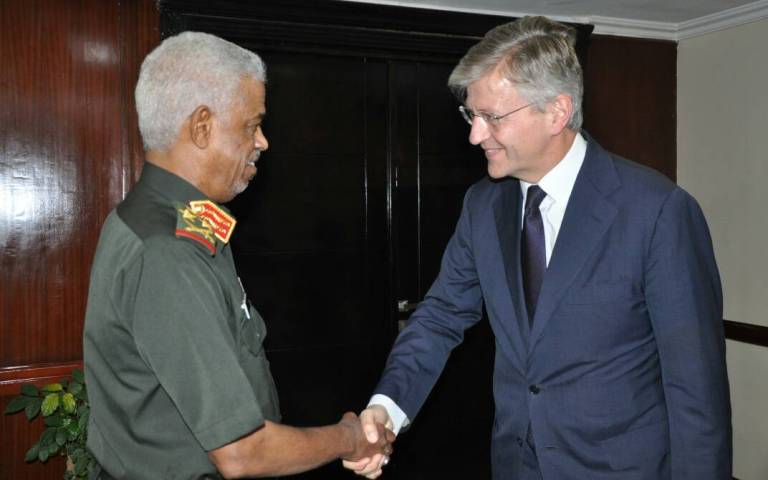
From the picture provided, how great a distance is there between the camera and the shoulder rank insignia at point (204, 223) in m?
1.38

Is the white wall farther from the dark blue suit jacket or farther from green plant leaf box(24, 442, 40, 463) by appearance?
green plant leaf box(24, 442, 40, 463)

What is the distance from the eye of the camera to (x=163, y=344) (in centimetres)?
127

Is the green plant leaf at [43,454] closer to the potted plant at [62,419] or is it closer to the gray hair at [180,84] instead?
the potted plant at [62,419]

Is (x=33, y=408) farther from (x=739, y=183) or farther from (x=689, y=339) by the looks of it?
(x=739, y=183)

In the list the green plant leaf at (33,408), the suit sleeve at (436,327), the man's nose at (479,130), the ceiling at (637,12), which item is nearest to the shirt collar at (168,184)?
the man's nose at (479,130)

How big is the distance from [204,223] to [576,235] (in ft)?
2.98

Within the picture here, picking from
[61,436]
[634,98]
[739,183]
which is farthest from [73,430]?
[739,183]

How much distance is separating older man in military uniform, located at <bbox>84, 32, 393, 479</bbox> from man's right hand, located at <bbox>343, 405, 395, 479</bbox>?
341mm

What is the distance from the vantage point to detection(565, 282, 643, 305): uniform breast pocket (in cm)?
163

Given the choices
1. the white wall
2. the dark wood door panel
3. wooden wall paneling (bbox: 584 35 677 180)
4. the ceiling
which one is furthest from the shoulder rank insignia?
the white wall

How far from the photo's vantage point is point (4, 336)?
126 inches

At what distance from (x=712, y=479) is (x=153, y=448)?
1.27m

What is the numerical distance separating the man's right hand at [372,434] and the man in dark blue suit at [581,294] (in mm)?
24

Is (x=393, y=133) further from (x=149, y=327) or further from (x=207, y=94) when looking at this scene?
(x=149, y=327)
